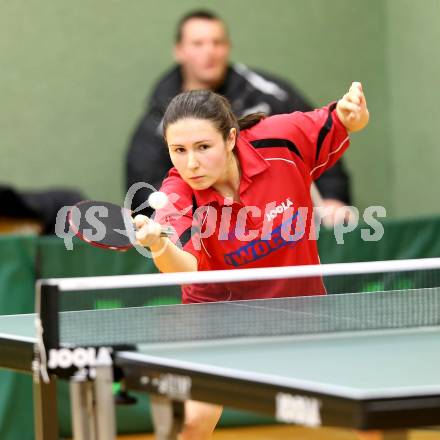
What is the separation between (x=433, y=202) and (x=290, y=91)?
143 centimetres

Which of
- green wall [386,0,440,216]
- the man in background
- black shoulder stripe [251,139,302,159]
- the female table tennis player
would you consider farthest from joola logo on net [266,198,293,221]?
green wall [386,0,440,216]

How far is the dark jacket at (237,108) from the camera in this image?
20.3ft

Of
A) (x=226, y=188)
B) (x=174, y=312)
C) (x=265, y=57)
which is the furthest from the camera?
(x=265, y=57)

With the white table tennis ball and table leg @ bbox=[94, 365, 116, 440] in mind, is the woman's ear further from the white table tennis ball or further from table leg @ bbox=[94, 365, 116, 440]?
table leg @ bbox=[94, 365, 116, 440]

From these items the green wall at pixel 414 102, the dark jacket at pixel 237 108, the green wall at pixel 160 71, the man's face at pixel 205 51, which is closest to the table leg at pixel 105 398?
the dark jacket at pixel 237 108

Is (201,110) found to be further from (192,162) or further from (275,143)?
(275,143)

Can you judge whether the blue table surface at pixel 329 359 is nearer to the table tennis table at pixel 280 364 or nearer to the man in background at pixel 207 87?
the table tennis table at pixel 280 364

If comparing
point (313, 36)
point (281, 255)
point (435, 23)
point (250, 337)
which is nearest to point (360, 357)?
point (250, 337)

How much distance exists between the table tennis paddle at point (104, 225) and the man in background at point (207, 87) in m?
2.99

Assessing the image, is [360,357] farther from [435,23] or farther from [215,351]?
[435,23]

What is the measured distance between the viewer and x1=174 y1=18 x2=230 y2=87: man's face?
607cm

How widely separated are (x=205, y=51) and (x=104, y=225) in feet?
10.9

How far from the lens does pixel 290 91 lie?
6.37m

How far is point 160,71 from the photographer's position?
7.28 m
